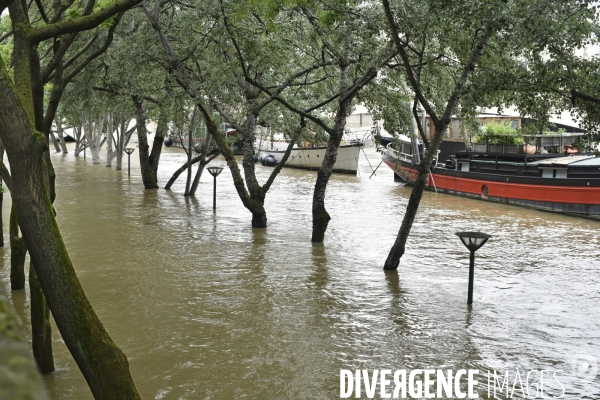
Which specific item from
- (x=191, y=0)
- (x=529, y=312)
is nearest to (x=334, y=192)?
(x=191, y=0)

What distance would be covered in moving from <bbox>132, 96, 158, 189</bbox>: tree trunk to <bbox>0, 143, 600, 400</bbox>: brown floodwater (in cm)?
421

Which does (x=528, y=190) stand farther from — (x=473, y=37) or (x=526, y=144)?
(x=473, y=37)

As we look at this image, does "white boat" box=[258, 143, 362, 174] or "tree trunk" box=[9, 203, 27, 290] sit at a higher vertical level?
"white boat" box=[258, 143, 362, 174]

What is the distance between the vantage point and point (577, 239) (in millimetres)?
18266

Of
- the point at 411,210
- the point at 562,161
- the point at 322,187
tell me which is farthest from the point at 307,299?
the point at 562,161

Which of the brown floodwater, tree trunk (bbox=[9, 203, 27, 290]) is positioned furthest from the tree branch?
tree trunk (bbox=[9, 203, 27, 290])

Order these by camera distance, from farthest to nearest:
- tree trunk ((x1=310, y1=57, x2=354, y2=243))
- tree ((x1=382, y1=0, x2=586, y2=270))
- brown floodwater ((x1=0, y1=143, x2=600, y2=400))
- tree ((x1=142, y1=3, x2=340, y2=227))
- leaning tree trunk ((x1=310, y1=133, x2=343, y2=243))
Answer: tree ((x1=142, y1=3, x2=340, y2=227)), leaning tree trunk ((x1=310, y1=133, x2=343, y2=243)), tree trunk ((x1=310, y1=57, x2=354, y2=243)), tree ((x1=382, y1=0, x2=586, y2=270)), brown floodwater ((x1=0, y1=143, x2=600, y2=400))

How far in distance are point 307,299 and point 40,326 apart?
4646 millimetres

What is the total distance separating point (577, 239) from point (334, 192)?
42.0 ft

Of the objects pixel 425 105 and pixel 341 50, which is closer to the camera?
pixel 425 105

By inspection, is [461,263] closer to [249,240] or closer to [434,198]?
[249,240]

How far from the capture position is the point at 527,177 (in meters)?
25.9

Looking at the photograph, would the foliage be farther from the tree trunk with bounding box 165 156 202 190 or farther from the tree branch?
the tree branch

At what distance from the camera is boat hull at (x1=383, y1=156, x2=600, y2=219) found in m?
23.6
